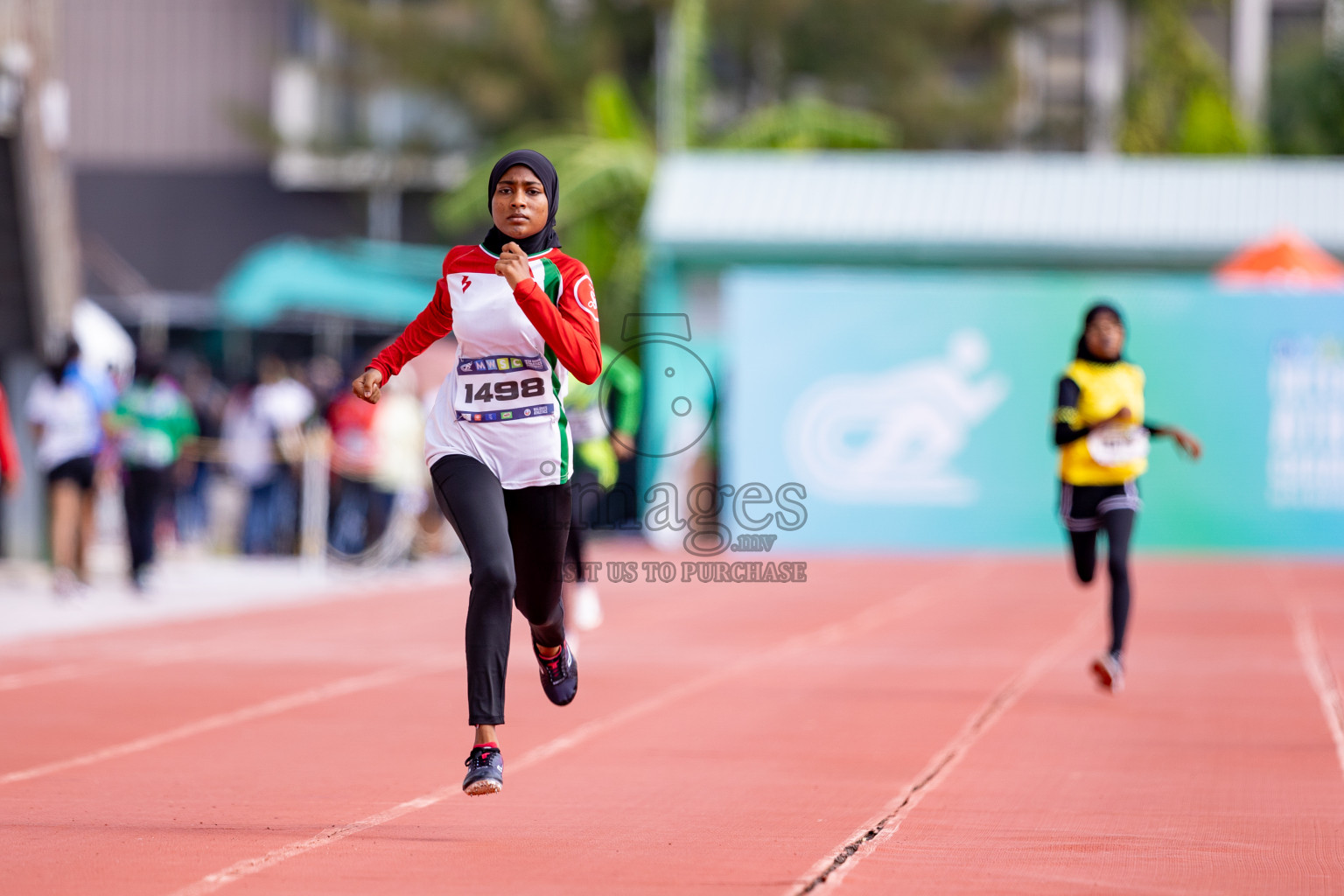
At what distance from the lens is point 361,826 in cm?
666

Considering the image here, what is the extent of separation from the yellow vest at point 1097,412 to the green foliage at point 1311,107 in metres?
29.8

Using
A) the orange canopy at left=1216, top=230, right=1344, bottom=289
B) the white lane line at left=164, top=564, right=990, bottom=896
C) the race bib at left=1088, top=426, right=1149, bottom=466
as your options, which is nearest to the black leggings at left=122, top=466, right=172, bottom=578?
the white lane line at left=164, top=564, right=990, bottom=896

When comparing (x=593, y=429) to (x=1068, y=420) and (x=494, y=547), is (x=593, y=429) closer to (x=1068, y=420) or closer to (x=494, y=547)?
(x=1068, y=420)

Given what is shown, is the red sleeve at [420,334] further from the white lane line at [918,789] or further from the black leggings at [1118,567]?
the black leggings at [1118,567]

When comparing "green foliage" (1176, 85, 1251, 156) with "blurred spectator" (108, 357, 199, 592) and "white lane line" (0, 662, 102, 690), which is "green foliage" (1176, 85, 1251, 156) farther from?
"white lane line" (0, 662, 102, 690)

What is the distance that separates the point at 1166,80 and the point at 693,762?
35.4 meters

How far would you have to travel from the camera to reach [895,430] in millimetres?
23578

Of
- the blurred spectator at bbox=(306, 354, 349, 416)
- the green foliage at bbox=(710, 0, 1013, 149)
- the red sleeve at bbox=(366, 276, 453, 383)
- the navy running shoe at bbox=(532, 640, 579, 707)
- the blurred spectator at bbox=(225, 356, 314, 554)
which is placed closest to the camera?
the red sleeve at bbox=(366, 276, 453, 383)

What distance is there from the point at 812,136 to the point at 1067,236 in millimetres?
7025

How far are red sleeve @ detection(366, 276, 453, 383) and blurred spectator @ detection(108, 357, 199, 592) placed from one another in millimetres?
10378

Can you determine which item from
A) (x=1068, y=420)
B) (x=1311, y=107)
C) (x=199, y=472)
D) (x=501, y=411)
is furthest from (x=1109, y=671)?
(x=1311, y=107)

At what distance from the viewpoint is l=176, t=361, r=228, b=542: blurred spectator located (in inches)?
945

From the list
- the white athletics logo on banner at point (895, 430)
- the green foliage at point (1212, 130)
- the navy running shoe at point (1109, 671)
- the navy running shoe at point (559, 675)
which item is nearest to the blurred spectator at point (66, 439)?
the navy running shoe at point (1109, 671)

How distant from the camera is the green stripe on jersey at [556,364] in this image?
6523mm
